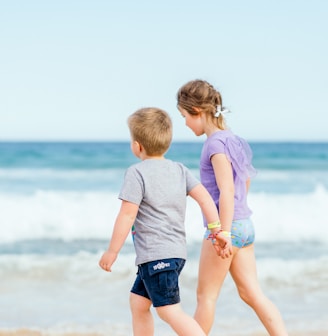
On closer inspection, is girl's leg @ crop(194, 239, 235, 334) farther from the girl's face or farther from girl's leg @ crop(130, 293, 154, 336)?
the girl's face

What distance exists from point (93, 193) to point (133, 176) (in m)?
11.2

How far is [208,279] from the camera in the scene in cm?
344

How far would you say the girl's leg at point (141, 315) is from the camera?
3301mm

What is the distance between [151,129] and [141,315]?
89 cm

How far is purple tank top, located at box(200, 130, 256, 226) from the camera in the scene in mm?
3367

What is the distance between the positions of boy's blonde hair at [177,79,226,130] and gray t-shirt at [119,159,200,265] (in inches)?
14.9

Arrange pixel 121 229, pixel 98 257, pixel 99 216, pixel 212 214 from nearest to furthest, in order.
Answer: pixel 121 229 → pixel 212 214 → pixel 98 257 → pixel 99 216

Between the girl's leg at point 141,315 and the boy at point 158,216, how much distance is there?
0.05 meters

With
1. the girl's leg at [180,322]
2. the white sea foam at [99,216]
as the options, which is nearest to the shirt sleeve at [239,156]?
the girl's leg at [180,322]

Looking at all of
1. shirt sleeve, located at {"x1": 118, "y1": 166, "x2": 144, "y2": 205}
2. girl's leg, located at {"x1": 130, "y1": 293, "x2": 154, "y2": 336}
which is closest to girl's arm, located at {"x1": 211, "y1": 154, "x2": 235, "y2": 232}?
shirt sleeve, located at {"x1": 118, "y1": 166, "x2": 144, "y2": 205}

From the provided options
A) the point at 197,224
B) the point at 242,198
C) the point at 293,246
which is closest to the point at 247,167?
the point at 242,198

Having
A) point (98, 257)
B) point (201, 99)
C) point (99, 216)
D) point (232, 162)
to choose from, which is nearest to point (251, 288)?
point (232, 162)

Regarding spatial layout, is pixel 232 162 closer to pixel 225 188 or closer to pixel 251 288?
pixel 225 188

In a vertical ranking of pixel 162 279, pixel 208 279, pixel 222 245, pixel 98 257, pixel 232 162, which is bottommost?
pixel 98 257
